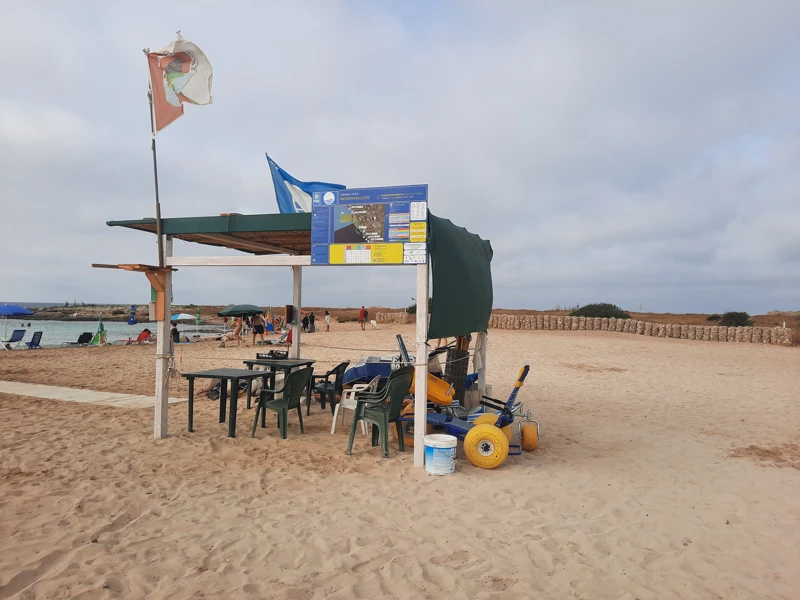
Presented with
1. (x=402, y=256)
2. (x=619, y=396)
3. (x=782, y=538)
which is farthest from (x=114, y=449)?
(x=619, y=396)

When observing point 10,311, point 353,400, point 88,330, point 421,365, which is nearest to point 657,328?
point 353,400

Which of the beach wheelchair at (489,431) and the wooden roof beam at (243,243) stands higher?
the wooden roof beam at (243,243)

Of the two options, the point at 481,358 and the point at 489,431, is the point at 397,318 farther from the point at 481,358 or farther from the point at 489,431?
the point at 489,431

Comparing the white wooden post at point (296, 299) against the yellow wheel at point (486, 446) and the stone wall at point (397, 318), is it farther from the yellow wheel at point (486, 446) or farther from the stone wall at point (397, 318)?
the stone wall at point (397, 318)

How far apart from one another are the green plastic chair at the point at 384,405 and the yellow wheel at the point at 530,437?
1.59 metres

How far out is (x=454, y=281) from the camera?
248 inches

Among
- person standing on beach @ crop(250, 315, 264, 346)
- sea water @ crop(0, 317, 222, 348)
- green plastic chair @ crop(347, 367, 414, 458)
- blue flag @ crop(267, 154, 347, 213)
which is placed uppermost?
blue flag @ crop(267, 154, 347, 213)

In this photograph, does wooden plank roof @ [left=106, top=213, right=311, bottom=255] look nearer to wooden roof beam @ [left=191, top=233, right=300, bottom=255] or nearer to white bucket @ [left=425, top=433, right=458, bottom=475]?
wooden roof beam @ [left=191, top=233, right=300, bottom=255]

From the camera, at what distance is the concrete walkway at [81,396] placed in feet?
28.5

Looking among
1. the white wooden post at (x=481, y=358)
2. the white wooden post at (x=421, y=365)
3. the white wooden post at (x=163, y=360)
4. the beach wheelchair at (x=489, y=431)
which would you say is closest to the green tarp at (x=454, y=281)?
the white wooden post at (x=421, y=365)

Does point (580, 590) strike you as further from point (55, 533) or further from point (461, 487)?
point (55, 533)

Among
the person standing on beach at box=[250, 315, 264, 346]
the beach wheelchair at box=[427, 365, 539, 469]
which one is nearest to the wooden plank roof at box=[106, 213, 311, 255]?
the beach wheelchair at box=[427, 365, 539, 469]

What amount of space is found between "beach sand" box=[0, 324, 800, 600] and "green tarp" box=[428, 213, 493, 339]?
64.8 inches

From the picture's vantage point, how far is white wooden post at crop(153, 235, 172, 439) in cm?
658
